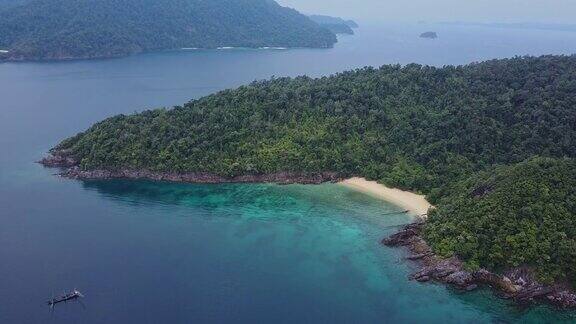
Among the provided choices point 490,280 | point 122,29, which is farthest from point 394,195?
point 122,29

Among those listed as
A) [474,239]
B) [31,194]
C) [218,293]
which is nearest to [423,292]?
[474,239]

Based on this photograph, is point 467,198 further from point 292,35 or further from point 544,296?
point 292,35

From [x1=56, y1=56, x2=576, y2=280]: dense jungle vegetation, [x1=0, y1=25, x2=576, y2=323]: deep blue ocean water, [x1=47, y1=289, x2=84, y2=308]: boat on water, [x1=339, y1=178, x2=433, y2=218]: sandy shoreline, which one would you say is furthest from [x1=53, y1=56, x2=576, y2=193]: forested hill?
[x1=47, y1=289, x2=84, y2=308]: boat on water

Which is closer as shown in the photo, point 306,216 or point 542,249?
point 542,249

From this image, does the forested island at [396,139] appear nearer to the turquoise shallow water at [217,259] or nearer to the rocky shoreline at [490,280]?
the rocky shoreline at [490,280]

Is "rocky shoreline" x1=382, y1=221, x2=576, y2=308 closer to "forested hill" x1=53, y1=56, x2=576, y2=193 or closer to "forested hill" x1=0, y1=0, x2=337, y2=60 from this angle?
"forested hill" x1=53, y1=56, x2=576, y2=193

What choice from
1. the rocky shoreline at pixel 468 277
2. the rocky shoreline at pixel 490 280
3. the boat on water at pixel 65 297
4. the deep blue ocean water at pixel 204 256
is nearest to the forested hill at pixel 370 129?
the deep blue ocean water at pixel 204 256
